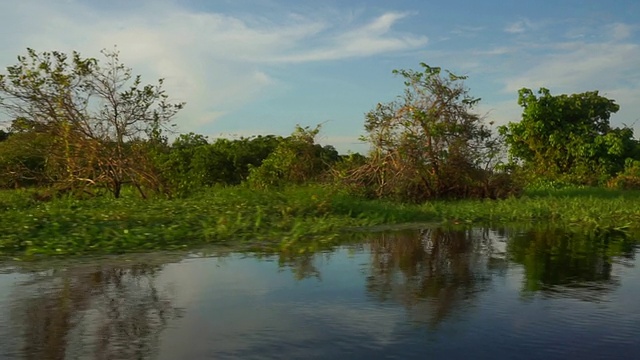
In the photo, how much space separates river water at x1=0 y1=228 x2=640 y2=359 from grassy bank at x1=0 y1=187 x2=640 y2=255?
3.17ft

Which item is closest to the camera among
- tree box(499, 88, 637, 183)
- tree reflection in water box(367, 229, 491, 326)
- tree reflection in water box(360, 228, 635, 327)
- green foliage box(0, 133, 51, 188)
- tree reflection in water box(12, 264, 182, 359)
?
tree reflection in water box(12, 264, 182, 359)

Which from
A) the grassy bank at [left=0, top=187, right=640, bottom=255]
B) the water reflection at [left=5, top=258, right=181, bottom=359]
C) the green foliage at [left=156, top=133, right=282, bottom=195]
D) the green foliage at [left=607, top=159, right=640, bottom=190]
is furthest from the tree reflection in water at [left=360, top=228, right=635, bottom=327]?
the green foliage at [left=607, top=159, right=640, bottom=190]

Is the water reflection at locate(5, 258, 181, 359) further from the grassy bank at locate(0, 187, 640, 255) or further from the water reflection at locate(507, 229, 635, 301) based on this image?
the water reflection at locate(507, 229, 635, 301)

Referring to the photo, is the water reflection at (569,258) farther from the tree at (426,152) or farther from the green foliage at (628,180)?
the green foliage at (628,180)

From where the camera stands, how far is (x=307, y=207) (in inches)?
559

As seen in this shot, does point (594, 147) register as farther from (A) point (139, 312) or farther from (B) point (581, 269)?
(A) point (139, 312)

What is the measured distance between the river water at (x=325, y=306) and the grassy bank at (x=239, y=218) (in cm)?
97

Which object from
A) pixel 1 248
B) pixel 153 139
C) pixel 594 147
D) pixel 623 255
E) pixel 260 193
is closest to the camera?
pixel 1 248

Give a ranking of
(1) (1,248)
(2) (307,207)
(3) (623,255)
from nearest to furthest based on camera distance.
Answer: (1) (1,248) → (3) (623,255) → (2) (307,207)

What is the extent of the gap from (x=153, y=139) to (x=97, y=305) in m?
13.6

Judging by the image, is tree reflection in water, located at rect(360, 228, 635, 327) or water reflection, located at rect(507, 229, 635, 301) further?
water reflection, located at rect(507, 229, 635, 301)

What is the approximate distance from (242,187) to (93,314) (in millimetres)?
14091

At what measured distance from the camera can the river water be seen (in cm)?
486

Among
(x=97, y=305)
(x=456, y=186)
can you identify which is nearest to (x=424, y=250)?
(x=97, y=305)
